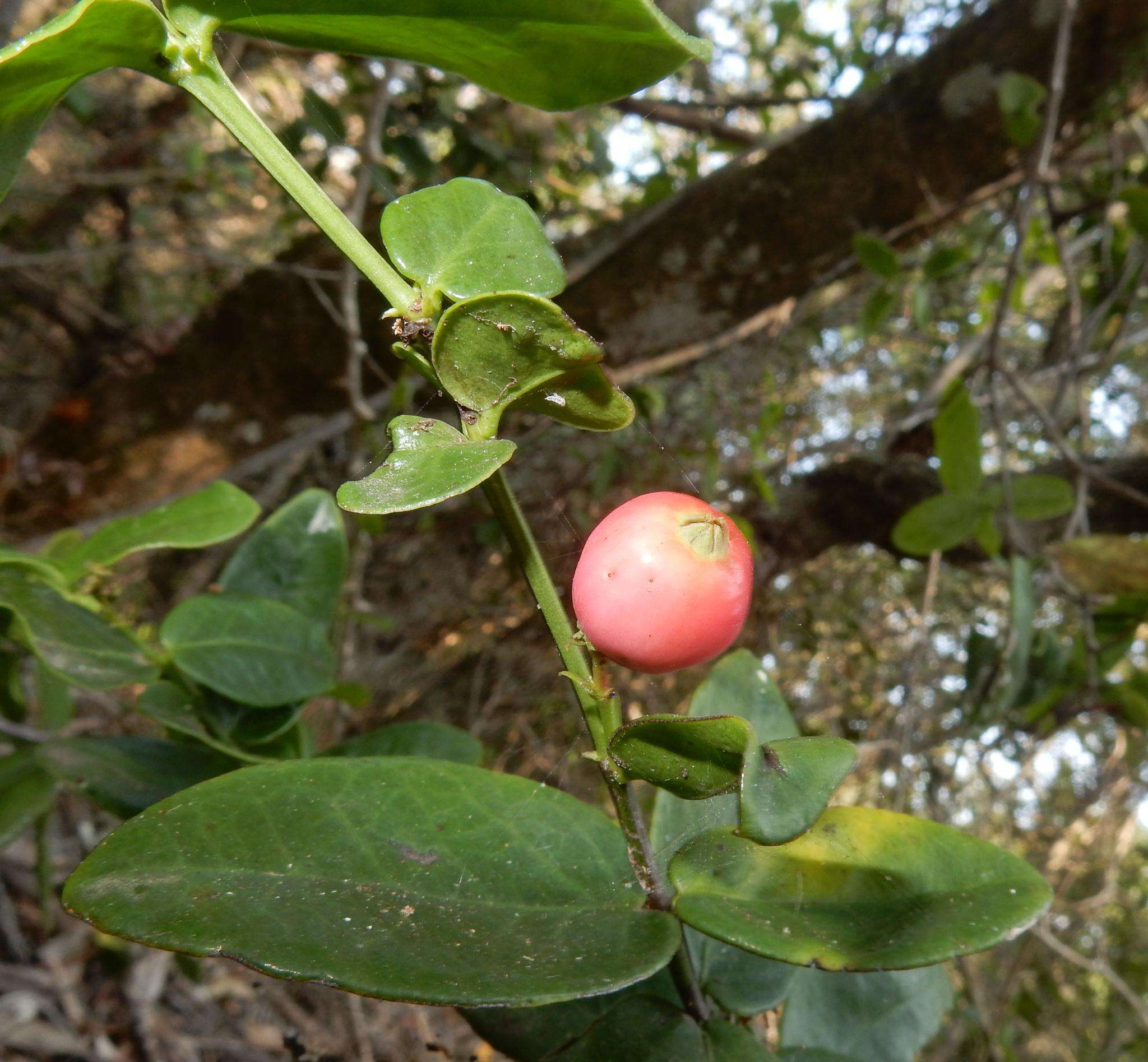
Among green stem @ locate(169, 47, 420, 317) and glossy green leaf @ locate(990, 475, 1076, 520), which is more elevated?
green stem @ locate(169, 47, 420, 317)

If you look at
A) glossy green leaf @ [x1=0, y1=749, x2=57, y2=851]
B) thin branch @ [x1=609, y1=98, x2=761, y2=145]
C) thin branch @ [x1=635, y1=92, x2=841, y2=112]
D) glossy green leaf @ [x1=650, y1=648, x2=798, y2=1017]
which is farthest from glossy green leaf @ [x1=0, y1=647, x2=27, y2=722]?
thin branch @ [x1=609, y1=98, x2=761, y2=145]

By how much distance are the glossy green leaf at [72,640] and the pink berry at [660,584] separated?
0.39 m

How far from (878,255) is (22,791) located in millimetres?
1315

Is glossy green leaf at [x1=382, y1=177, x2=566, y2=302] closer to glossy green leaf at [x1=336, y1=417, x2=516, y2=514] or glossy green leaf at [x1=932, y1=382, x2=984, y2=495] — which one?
glossy green leaf at [x1=336, y1=417, x2=516, y2=514]

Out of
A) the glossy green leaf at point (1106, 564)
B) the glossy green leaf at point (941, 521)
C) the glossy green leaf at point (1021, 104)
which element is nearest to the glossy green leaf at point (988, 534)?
the glossy green leaf at point (941, 521)

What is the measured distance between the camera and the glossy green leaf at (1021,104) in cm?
135

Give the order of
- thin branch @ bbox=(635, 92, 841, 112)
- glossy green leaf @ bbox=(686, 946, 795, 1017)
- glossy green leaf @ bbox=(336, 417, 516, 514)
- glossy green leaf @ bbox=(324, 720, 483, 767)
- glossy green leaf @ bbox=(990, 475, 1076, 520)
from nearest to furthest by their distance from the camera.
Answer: glossy green leaf @ bbox=(336, 417, 516, 514)
glossy green leaf @ bbox=(686, 946, 795, 1017)
glossy green leaf @ bbox=(324, 720, 483, 767)
glossy green leaf @ bbox=(990, 475, 1076, 520)
thin branch @ bbox=(635, 92, 841, 112)

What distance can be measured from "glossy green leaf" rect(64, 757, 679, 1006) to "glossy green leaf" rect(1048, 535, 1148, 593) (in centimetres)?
84

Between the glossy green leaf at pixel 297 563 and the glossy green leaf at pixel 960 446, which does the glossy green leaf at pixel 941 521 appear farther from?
the glossy green leaf at pixel 297 563

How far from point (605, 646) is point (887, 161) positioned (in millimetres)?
1575

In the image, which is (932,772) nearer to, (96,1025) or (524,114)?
(96,1025)

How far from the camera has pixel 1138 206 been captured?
1.23 meters

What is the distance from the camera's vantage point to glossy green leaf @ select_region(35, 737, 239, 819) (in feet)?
1.98

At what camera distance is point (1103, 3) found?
4.84 feet
